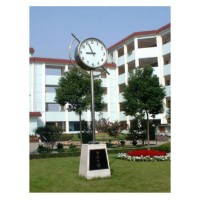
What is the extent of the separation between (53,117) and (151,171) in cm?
2408

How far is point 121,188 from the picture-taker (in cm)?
789

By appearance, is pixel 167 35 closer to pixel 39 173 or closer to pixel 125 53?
pixel 125 53

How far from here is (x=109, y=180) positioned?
8797mm

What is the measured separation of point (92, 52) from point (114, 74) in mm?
28059

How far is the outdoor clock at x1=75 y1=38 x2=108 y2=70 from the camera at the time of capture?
29.6 feet

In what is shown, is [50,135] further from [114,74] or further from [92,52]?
[114,74]

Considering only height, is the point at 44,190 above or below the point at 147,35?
below

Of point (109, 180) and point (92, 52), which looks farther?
point (92, 52)

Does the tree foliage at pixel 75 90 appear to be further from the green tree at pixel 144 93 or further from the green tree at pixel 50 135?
the green tree at pixel 144 93

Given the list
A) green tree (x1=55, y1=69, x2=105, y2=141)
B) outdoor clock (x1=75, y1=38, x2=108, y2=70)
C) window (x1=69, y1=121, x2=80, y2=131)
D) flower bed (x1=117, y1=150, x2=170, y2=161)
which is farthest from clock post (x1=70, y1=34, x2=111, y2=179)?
window (x1=69, y1=121, x2=80, y2=131)

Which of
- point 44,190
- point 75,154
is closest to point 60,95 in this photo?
point 75,154

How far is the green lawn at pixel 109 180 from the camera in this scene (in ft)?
25.8

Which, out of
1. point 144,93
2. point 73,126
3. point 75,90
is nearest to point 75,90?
point 75,90

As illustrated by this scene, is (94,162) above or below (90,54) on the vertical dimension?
below
